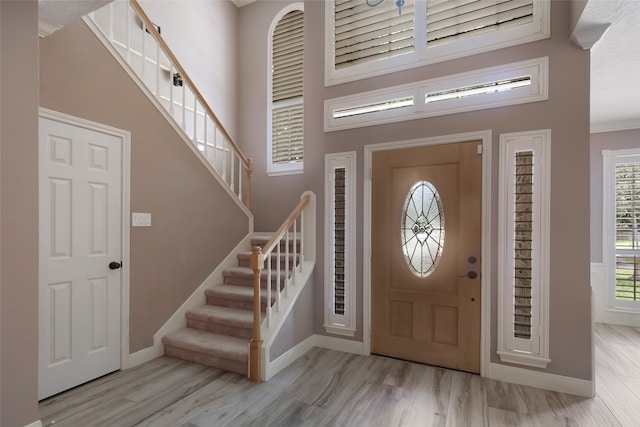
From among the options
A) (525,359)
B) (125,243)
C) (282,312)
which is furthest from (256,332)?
(525,359)

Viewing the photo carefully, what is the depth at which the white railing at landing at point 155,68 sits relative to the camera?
3.18m

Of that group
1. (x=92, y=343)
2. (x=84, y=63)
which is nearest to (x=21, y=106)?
(x=84, y=63)

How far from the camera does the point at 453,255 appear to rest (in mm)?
3004

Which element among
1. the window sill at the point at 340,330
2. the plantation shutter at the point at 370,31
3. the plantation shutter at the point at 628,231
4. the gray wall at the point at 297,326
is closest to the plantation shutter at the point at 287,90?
the plantation shutter at the point at 370,31

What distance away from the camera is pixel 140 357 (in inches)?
122

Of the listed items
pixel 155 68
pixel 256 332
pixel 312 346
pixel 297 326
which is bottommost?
pixel 312 346

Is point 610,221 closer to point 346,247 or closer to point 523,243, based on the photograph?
point 523,243

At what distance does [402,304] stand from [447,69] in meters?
2.34

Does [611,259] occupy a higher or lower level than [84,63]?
lower

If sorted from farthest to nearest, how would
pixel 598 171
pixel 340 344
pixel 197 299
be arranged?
1. pixel 598 171
2. pixel 197 299
3. pixel 340 344

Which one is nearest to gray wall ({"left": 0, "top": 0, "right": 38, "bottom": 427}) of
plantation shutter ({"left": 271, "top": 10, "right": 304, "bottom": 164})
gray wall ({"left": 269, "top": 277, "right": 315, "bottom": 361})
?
gray wall ({"left": 269, "top": 277, "right": 315, "bottom": 361})

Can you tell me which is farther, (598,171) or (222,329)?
(598,171)

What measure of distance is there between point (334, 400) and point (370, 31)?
360 cm

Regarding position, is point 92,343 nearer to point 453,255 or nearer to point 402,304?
point 402,304
